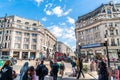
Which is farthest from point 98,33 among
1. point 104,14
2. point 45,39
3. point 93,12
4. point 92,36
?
point 45,39

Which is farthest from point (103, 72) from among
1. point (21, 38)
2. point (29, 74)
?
point (21, 38)

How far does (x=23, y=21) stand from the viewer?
5988 cm

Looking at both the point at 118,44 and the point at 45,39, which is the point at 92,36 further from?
the point at 45,39

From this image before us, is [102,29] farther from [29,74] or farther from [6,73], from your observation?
[6,73]

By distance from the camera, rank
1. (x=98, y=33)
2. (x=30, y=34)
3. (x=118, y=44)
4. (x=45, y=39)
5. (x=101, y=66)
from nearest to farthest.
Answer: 1. (x=101, y=66)
2. (x=118, y=44)
3. (x=98, y=33)
4. (x=30, y=34)
5. (x=45, y=39)

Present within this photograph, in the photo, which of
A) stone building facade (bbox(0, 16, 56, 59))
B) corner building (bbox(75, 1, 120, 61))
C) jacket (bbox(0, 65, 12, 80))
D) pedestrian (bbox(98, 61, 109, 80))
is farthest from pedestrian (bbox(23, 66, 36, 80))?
stone building facade (bbox(0, 16, 56, 59))

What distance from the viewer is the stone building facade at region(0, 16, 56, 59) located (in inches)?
2143

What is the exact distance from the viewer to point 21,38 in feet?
189

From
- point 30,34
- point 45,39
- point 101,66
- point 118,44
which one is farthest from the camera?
point 45,39

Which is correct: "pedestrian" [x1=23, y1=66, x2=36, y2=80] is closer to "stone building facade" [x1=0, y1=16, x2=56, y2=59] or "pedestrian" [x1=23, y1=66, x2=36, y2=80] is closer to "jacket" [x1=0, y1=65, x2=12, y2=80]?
"jacket" [x1=0, y1=65, x2=12, y2=80]

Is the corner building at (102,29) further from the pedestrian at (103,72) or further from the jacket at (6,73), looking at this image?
the jacket at (6,73)

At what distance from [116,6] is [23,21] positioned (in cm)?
3612

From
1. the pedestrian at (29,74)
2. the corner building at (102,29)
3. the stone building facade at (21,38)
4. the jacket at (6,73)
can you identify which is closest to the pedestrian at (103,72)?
the pedestrian at (29,74)

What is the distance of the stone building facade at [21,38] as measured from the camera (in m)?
54.4
